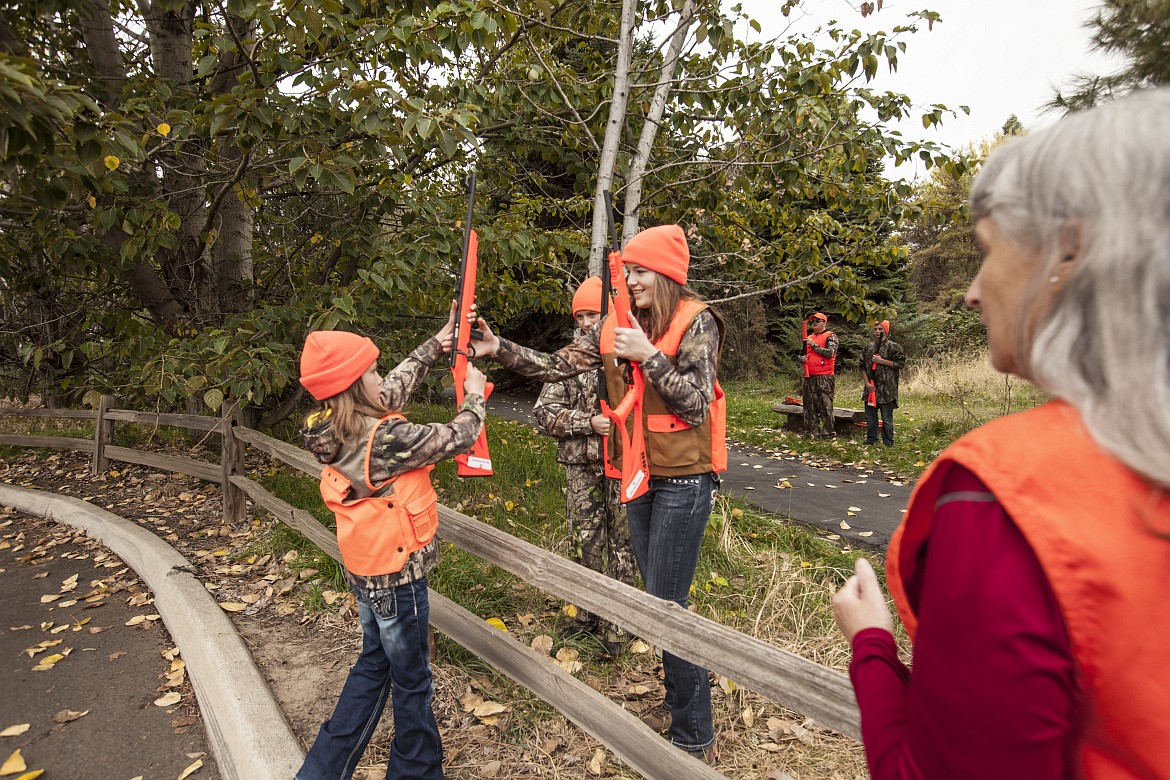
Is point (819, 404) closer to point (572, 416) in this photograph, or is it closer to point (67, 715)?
point (572, 416)

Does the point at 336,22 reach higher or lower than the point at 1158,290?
higher

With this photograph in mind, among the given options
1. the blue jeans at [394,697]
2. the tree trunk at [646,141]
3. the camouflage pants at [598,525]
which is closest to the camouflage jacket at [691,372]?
the blue jeans at [394,697]

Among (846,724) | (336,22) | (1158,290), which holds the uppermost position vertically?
(336,22)

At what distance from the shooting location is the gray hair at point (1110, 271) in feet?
2.31

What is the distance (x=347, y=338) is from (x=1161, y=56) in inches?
195

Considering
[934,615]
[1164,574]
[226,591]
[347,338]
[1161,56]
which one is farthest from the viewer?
[226,591]

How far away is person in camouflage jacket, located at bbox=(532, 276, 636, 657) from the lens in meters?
3.94

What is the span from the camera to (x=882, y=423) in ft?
33.2

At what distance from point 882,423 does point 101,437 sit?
412 inches

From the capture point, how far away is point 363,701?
2594 mm

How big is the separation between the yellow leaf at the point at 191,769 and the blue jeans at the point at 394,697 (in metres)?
0.79

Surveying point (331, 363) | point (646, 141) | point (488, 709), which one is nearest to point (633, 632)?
point (488, 709)

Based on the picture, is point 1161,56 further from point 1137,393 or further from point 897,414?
point 897,414

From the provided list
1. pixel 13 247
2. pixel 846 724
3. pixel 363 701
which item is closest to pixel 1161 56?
pixel 846 724
